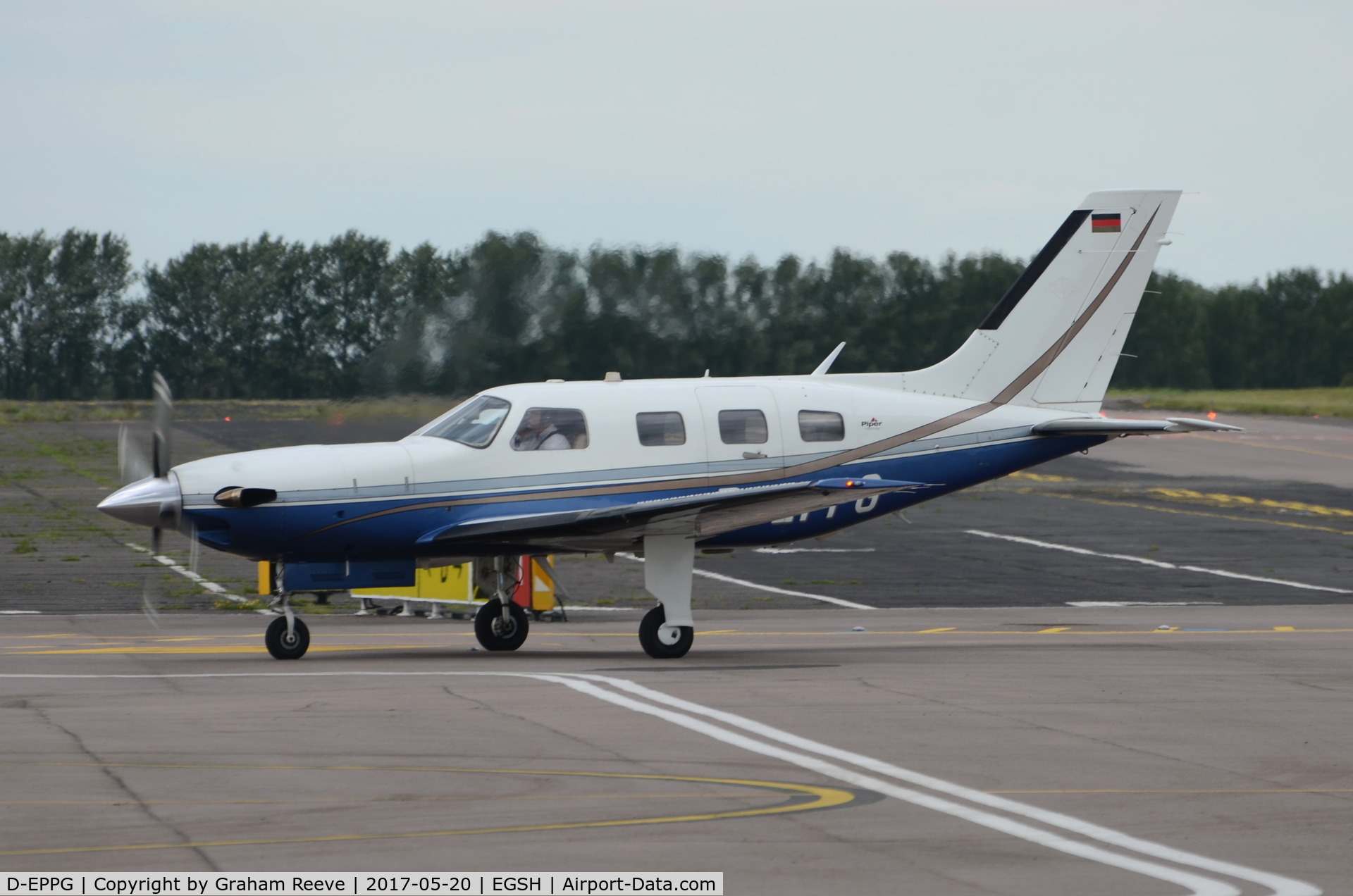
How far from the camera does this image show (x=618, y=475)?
1628 cm

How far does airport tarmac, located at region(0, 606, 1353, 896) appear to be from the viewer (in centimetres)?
762

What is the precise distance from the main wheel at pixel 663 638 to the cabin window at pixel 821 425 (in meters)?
2.62

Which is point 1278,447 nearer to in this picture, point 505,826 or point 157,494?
point 157,494

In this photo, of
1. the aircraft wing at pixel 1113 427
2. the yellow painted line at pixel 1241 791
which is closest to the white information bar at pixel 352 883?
the yellow painted line at pixel 1241 791

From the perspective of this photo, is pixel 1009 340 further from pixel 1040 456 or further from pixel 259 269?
pixel 259 269

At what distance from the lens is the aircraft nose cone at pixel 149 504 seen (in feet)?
49.0

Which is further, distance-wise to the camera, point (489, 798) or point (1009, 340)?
point (1009, 340)

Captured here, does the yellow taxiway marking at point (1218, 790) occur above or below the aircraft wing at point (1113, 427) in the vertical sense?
below

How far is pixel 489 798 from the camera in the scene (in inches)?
352

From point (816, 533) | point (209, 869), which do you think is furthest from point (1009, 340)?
point (209, 869)

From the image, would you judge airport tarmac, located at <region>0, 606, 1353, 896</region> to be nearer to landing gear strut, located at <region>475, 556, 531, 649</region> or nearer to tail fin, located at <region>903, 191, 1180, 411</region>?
landing gear strut, located at <region>475, 556, 531, 649</region>

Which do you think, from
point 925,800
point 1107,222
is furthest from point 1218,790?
point 1107,222

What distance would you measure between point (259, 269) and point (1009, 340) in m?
16.6

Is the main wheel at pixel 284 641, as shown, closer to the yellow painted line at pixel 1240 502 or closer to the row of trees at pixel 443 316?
the row of trees at pixel 443 316
